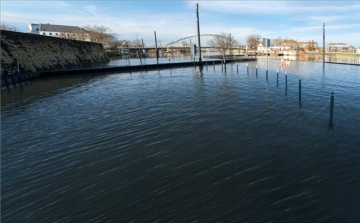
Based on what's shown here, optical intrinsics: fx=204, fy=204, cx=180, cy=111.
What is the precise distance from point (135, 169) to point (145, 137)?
7.34ft

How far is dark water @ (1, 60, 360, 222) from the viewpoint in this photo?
4086 mm

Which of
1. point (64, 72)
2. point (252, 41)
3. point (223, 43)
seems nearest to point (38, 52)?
point (64, 72)

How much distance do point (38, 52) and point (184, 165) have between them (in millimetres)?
34397

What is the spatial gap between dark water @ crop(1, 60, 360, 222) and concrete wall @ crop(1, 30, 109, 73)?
65.5 ft

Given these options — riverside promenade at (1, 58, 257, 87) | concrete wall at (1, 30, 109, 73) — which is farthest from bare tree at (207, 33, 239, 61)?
concrete wall at (1, 30, 109, 73)

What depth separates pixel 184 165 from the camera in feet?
18.7

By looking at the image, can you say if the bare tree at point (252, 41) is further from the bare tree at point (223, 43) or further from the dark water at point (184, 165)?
the dark water at point (184, 165)

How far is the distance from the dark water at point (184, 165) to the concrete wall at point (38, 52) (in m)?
20.0


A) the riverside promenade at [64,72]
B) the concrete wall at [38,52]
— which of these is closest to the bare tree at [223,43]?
the riverside promenade at [64,72]

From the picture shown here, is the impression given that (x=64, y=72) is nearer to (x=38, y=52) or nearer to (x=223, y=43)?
(x=38, y=52)

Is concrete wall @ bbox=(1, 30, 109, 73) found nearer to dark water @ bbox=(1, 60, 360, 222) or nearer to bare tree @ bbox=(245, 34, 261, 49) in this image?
dark water @ bbox=(1, 60, 360, 222)

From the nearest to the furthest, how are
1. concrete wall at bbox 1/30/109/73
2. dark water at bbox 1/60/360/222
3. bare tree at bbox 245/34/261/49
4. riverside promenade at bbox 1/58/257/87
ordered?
dark water at bbox 1/60/360/222, riverside promenade at bbox 1/58/257/87, concrete wall at bbox 1/30/109/73, bare tree at bbox 245/34/261/49

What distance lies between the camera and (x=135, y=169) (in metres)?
5.59

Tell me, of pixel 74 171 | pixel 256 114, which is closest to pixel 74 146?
pixel 74 171
